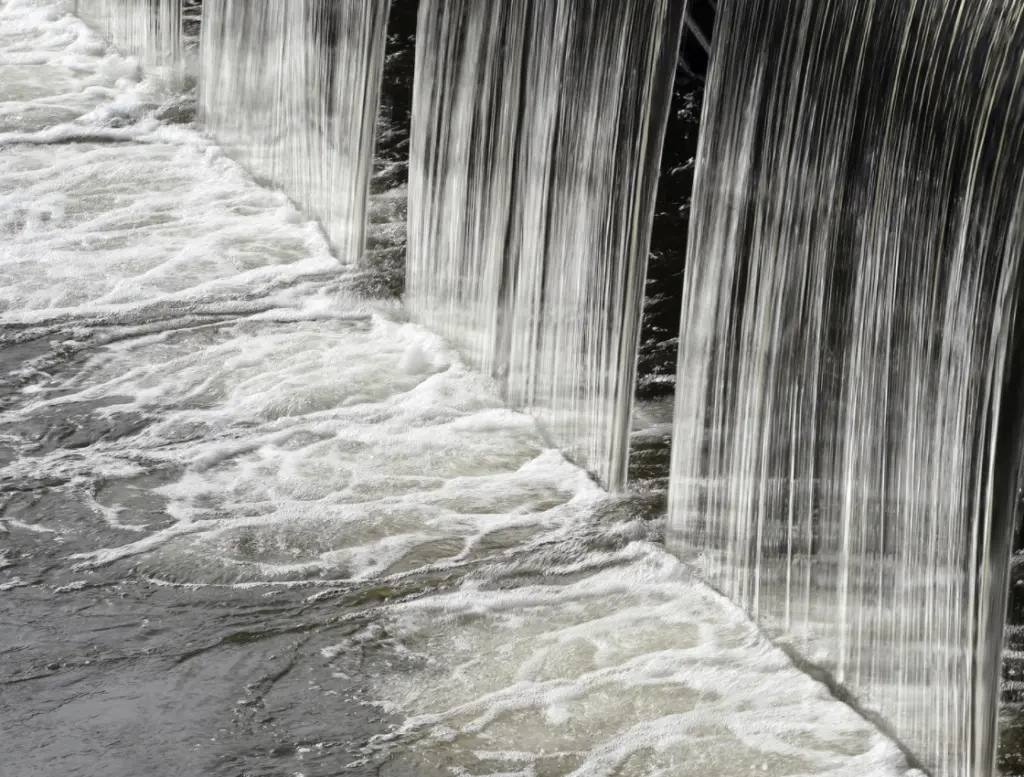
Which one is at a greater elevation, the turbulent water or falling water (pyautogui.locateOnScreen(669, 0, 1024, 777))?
falling water (pyautogui.locateOnScreen(669, 0, 1024, 777))

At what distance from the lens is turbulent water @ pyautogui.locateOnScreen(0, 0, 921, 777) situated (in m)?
4.96

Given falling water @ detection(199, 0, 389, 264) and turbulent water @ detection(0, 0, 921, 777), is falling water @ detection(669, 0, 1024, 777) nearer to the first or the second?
turbulent water @ detection(0, 0, 921, 777)

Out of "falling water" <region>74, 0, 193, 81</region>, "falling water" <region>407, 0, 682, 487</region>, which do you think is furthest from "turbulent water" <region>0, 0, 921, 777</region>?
"falling water" <region>74, 0, 193, 81</region>

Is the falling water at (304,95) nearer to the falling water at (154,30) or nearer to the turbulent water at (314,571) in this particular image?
the turbulent water at (314,571)

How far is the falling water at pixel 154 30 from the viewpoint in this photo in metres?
12.6

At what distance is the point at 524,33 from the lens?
289 inches

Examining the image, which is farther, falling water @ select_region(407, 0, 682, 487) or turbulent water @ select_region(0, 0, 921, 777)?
falling water @ select_region(407, 0, 682, 487)

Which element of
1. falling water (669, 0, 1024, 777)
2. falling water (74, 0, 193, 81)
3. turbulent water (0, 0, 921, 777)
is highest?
falling water (74, 0, 193, 81)

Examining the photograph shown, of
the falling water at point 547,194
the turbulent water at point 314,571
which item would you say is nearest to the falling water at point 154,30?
the turbulent water at point 314,571

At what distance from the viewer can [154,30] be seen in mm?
12938

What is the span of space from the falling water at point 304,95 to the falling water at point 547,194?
75cm

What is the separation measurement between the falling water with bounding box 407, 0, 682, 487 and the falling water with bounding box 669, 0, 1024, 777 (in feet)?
1.51

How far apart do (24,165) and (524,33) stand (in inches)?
196

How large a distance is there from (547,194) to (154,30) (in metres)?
6.93
